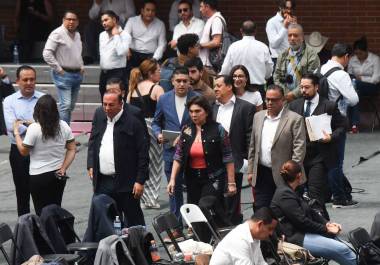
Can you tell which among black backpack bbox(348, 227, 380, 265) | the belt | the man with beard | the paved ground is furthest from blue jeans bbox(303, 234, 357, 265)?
the belt

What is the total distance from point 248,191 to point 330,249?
4.72 m

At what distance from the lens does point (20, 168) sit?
15.0m

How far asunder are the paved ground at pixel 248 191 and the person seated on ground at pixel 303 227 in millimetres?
2085

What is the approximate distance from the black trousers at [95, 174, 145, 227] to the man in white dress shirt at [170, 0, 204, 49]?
679cm

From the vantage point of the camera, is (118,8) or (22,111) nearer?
(22,111)

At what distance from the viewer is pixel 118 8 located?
74.3 ft

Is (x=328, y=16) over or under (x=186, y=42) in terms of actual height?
under

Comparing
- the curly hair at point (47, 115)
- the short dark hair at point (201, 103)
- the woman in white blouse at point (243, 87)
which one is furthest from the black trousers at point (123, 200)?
the woman in white blouse at point (243, 87)

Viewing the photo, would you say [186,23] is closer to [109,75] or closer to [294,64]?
[109,75]

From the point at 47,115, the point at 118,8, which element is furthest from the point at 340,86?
the point at 118,8

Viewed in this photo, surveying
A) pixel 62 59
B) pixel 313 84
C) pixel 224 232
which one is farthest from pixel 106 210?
pixel 62 59

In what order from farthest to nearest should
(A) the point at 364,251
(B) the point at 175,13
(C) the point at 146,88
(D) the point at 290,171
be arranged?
(B) the point at 175,13
(C) the point at 146,88
(D) the point at 290,171
(A) the point at 364,251

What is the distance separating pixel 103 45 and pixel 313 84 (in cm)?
606

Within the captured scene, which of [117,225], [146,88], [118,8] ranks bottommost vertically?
[117,225]
